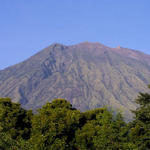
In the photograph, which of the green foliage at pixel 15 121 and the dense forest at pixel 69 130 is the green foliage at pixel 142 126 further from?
the green foliage at pixel 15 121

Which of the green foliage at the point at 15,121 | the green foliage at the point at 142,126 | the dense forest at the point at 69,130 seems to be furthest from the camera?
the green foliage at the point at 142,126

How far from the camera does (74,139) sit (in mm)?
50781

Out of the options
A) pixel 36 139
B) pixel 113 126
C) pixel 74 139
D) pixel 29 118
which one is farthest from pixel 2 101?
pixel 113 126

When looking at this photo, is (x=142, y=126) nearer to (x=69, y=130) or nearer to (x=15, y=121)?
(x=69, y=130)

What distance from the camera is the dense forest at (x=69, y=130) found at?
4050 centimetres

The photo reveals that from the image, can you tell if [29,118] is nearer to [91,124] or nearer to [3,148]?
[91,124]

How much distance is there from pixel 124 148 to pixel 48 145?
29.8 ft

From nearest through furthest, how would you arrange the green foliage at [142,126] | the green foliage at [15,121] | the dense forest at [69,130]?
1. the dense forest at [69,130]
2. the green foliage at [15,121]
3. the green foliage at [142,126]

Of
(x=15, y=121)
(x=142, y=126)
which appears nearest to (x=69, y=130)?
(x=15, y=121)

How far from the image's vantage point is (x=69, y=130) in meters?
50.6

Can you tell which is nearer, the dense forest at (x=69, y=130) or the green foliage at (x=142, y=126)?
the dense forest at (x=69, y=130)

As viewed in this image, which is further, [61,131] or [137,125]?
[137,125]

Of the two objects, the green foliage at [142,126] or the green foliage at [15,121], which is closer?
the green foliage at [15,121]

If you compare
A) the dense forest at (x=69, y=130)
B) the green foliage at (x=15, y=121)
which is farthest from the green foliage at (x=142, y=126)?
the green foliage at (x=15, y=121)
